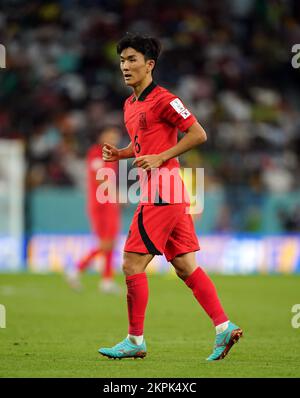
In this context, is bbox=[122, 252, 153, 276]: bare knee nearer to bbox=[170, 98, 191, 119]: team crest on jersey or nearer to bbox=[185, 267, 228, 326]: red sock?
bbox=[185, 267, 228, 326]: red sock

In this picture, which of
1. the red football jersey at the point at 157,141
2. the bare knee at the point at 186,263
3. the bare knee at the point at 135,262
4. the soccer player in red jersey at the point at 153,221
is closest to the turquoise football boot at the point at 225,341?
the soccer player in red jersey at the point at 153,221

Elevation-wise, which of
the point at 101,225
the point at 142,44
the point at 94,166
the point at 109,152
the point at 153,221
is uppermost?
the point at 142,44

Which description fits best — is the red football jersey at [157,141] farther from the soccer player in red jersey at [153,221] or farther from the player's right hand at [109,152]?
the player's right hand at [109,152]

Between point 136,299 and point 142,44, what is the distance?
1.87 meters

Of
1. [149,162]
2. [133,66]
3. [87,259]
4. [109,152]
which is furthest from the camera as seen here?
[87,259]

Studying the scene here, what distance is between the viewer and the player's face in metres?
7.23

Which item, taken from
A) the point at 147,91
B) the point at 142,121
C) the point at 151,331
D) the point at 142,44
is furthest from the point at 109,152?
the point at 151,331

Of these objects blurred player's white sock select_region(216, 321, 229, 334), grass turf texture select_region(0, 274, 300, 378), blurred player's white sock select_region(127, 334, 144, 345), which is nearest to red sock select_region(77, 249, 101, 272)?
grass turf texture select_region(0, 274, 300, 378)

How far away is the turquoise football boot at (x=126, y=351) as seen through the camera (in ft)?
23.7

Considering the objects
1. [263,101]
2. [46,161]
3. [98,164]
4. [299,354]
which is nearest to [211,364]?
[299,354]

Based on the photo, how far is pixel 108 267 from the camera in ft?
47.0

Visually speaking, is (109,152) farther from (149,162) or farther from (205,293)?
(205,293)

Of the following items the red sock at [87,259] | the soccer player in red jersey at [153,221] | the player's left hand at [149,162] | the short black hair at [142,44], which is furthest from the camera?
the red sock at [87,259]
